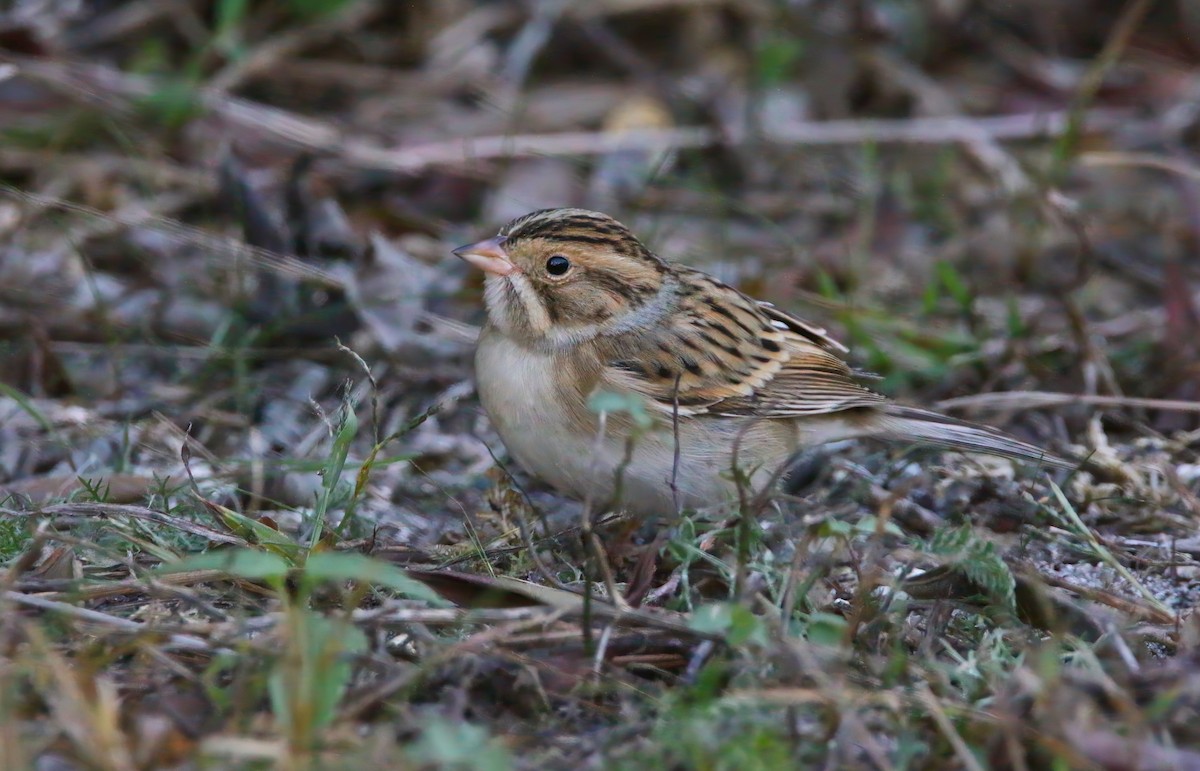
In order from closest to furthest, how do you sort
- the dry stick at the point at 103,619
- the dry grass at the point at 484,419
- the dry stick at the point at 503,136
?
the dry grass at the point at 484,419
the dry stick at the point at 103,619
the dry stick at the point at 503,136

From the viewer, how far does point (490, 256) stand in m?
4.13

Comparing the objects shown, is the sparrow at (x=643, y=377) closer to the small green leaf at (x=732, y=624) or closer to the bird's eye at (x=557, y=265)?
the bird's eye at (x=557, y=265)

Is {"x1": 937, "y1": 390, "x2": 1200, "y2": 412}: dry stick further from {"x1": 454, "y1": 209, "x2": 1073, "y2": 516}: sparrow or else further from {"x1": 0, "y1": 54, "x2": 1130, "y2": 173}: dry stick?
{"x1": 0, "y1": 54, "x2": 1130, "y2": 173}: dry stick

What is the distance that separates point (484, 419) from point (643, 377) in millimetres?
960

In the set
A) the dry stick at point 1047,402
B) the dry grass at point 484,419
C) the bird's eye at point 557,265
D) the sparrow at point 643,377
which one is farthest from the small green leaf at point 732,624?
the dry stick at point 1047,402

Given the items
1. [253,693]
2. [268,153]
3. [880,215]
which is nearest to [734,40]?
[880,215]

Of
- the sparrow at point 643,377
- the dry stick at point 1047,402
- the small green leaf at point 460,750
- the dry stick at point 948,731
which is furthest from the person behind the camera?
the dry stick at point 1047,402

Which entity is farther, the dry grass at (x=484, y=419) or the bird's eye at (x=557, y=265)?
the bird's eye at (x=557, y=265)

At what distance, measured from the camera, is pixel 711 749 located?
8.08 ft

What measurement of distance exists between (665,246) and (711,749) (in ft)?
12.3

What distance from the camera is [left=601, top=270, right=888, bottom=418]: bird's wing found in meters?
4.18

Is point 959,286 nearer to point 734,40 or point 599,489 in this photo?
point 599,489

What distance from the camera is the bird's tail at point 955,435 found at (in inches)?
164

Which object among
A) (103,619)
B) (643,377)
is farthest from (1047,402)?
(103,619)
